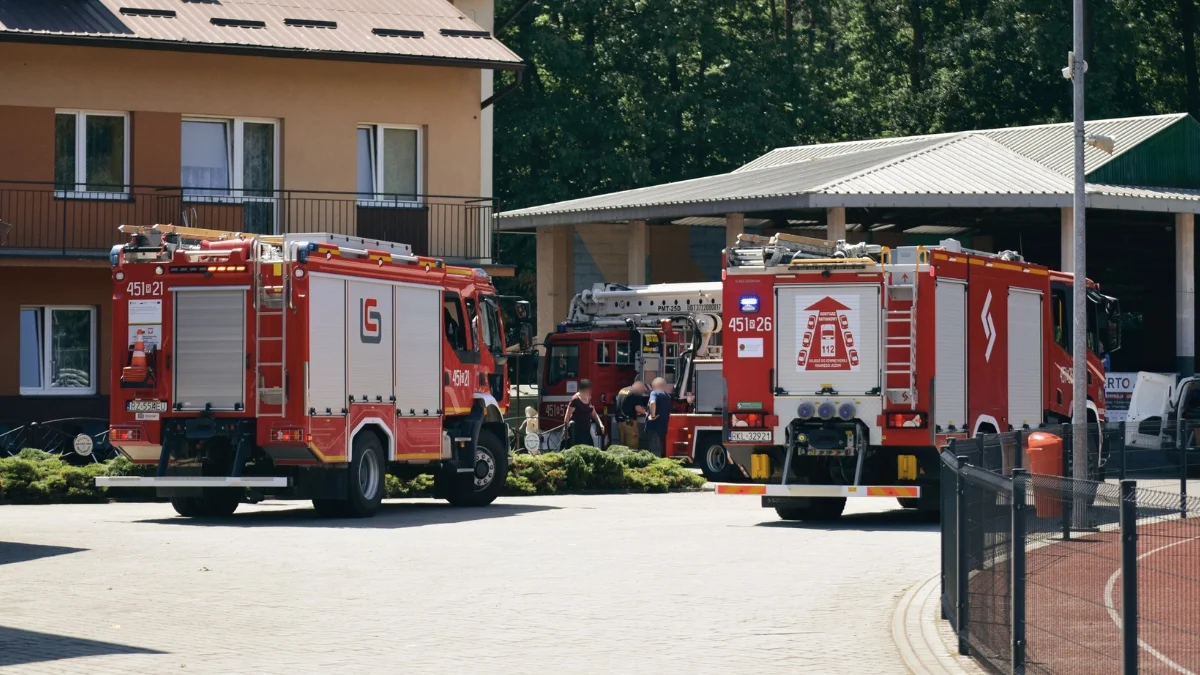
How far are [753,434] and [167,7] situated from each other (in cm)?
1632

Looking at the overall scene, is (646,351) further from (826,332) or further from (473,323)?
(826,332)

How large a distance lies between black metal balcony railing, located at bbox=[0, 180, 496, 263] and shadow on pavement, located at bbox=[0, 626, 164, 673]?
18.7 m

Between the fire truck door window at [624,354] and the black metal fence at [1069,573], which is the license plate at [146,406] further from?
the fire truck door window at [624,354]

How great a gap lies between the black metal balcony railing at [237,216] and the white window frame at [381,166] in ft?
0.12

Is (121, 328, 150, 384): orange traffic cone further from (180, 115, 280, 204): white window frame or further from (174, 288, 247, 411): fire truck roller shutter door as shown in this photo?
(180, 115, 280, 204): white window frame

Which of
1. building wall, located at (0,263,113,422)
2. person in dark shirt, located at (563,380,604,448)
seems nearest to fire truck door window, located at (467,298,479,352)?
person in dark shirt, located at (563,380,604,448)

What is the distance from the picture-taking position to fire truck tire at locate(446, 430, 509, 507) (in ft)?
79.0

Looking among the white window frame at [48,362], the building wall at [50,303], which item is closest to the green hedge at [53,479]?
the building wall at [50,303]

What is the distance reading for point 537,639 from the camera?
1178 centimetres

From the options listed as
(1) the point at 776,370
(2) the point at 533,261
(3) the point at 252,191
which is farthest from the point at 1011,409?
(2) the point at 533,261

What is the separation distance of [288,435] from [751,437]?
5.38m

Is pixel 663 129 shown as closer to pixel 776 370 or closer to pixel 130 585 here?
pixel 776 370

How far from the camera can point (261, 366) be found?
20.7 meters

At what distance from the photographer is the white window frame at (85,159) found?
3150 centimetres
